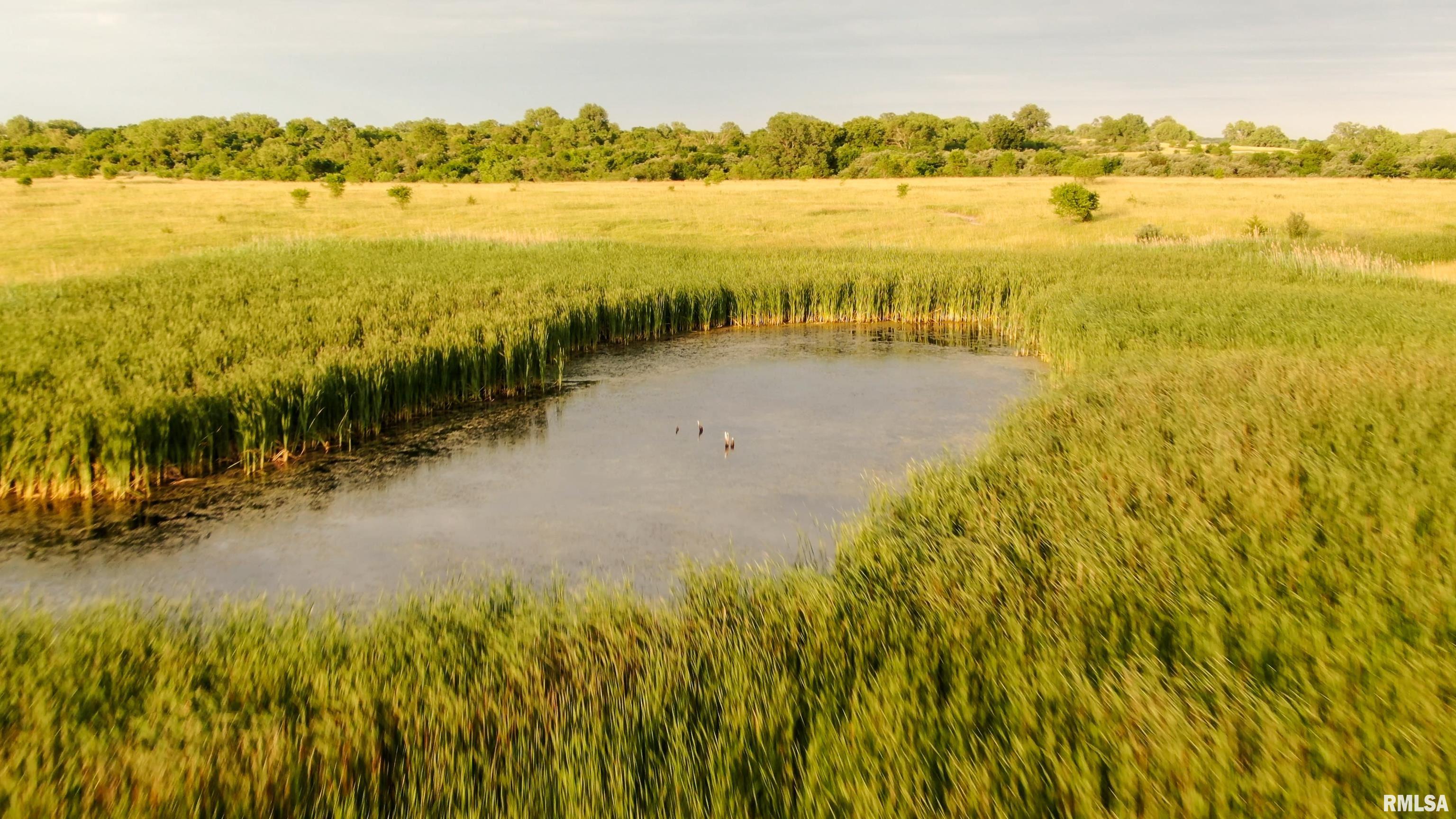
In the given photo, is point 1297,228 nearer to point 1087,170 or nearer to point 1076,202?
point 1076,202

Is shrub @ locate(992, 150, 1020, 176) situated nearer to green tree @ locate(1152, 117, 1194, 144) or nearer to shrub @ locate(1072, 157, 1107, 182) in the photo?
shrub @ locate(1072, 157, 1107, 182)

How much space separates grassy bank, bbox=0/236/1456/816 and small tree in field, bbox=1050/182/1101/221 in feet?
75.5

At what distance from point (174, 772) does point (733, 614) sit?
6.78 feet

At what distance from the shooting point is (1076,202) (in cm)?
2756

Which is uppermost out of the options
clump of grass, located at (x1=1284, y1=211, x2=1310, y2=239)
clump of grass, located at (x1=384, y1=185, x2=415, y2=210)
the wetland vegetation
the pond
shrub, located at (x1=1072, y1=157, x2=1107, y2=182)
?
shrub, located at (x1=1072, y1=157, x2=1107, y2=182)

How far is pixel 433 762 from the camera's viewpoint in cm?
265

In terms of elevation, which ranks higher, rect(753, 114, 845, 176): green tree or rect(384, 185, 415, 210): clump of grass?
rect(753, 114, 845, 176): green tree

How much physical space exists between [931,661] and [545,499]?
428cm

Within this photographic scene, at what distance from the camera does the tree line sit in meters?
49.4

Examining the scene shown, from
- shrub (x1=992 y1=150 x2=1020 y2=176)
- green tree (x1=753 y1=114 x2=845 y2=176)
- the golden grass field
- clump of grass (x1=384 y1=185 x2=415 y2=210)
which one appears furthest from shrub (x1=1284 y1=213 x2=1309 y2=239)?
green tree (x1=753 y1=114 x2=845 y2=176)

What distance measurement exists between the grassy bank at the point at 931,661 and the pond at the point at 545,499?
30.7 inches

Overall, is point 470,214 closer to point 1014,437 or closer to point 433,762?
point 1014,437

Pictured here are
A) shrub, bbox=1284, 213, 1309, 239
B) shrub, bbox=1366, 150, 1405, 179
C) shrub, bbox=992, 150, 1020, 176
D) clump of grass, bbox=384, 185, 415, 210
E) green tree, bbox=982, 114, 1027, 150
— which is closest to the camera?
shrub, bbox=1284, 213, 1309, 239

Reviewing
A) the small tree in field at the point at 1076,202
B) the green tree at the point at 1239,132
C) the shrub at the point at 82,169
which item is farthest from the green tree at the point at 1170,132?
the shrub at the point at 82,169
